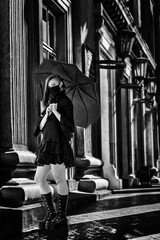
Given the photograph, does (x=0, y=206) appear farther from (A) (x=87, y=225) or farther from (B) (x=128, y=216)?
(B) (x=128, y=216)

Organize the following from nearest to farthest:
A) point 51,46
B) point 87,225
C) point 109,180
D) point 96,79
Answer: point 87,225
point 51,46
point 96,79
point 109,180

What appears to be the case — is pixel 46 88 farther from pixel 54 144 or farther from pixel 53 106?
pixel 54 144

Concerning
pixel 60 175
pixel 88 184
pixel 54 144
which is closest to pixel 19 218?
pixel 60 175

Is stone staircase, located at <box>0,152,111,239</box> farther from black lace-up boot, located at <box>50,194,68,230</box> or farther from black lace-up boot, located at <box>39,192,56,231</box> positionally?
black lace-up boot, located at <box>50,194,68,230</box>

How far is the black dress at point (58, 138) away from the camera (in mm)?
5168

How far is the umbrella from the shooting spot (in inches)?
217

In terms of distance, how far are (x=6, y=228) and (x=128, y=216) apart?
79.6 inches

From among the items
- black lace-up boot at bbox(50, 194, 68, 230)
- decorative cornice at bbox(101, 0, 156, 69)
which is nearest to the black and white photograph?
black lace-up boot at bbox(50, 194, 68, 230)

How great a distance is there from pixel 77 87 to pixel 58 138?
68cm

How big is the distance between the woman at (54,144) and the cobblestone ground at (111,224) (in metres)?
0.26

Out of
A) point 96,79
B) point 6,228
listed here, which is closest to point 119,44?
point 96,79

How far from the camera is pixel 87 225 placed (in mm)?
5621

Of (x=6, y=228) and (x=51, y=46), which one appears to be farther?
(x=51, y=46)

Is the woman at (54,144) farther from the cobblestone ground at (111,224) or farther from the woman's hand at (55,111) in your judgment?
the cobblestone ground at (111,224)
